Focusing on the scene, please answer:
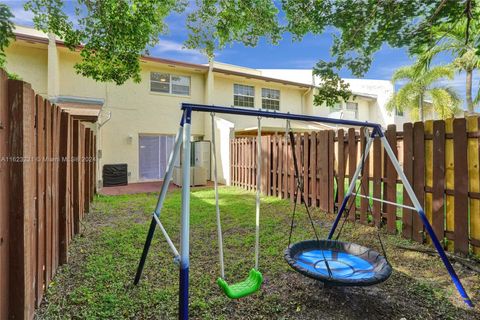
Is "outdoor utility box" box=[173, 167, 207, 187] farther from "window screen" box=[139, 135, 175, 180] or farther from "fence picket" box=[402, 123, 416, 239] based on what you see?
"fence picket" box=[402, 123, 416, 239]

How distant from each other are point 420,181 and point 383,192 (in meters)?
0.83

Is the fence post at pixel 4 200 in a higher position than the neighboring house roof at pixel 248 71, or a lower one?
lower

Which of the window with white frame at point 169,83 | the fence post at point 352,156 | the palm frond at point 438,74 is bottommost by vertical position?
the fence post at point 352,156

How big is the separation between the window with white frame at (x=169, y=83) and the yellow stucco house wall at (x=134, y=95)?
0.51 ft

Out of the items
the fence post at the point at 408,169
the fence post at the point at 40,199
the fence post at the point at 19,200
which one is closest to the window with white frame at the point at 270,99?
the fence post at the point at 408,169

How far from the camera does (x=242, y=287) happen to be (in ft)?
8.30

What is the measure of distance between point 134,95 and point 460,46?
1324 centimetres

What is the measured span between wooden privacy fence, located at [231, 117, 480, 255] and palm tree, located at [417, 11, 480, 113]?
168cm

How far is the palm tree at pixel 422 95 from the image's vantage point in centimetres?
1651

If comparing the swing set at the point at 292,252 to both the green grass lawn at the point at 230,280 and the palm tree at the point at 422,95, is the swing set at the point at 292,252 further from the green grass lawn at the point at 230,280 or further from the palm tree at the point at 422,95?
the palm tree at the point at 422,95

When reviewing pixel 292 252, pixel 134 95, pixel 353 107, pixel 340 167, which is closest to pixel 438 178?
pixel 340 167

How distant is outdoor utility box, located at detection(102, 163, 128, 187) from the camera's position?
449 inches

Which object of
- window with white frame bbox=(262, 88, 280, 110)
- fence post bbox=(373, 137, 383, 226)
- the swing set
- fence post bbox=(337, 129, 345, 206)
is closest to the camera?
the swing set

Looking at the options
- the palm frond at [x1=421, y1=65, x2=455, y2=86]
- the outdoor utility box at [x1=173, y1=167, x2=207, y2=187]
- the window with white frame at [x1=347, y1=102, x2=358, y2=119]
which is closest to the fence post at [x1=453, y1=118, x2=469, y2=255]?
the outdoor utility box at [x1=173, y1=167, x2=207, y2=187]
